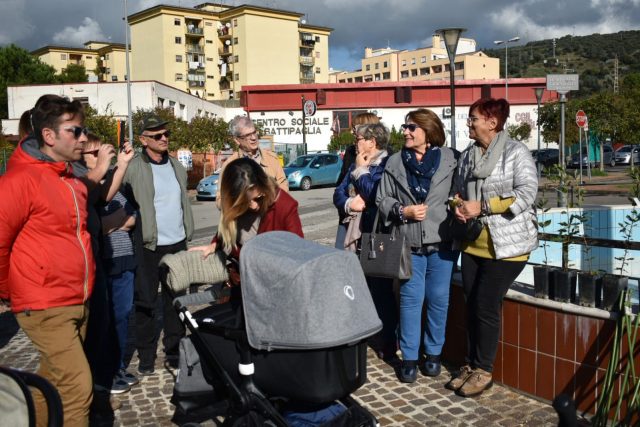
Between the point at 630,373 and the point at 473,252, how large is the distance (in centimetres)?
131

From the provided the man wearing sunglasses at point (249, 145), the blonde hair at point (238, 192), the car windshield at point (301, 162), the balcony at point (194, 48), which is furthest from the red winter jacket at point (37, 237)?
the balcony at point (194, 48)

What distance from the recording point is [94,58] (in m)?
112

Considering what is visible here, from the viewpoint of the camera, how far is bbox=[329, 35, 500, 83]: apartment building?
110562 millimetres

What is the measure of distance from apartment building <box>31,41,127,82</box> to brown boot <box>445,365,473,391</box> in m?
105

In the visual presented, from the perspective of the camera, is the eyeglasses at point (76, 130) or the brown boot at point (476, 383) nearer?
the eyeglasses at point (76, 130)

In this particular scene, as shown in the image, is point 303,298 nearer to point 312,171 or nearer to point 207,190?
point 207,190

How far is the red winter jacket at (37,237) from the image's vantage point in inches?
133

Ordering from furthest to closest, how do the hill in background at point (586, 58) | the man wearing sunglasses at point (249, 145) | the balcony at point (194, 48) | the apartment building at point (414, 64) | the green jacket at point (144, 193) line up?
the hill in background at point (586, 58), the apartment building at point (414, 64), the balcony at point (194, 48), the man wearing sunglasses at point (249, 145), the green jacket at point (144, 193)

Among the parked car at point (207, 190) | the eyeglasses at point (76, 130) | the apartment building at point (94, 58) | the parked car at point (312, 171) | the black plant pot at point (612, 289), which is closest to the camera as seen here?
the eyeglasses at point (76, 130)

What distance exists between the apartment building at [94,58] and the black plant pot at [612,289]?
349ft

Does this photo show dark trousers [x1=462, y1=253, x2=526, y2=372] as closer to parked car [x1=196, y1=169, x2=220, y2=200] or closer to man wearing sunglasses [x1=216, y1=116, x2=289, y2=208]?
man wearing sunglasses [x1=216, y1=116, x2=289, y2=208]

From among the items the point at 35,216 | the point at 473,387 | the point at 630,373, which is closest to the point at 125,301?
the point at 35,216

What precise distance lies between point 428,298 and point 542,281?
954 mm

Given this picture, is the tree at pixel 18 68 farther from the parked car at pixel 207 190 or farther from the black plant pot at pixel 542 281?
the black plant pot at pixel 542 281
